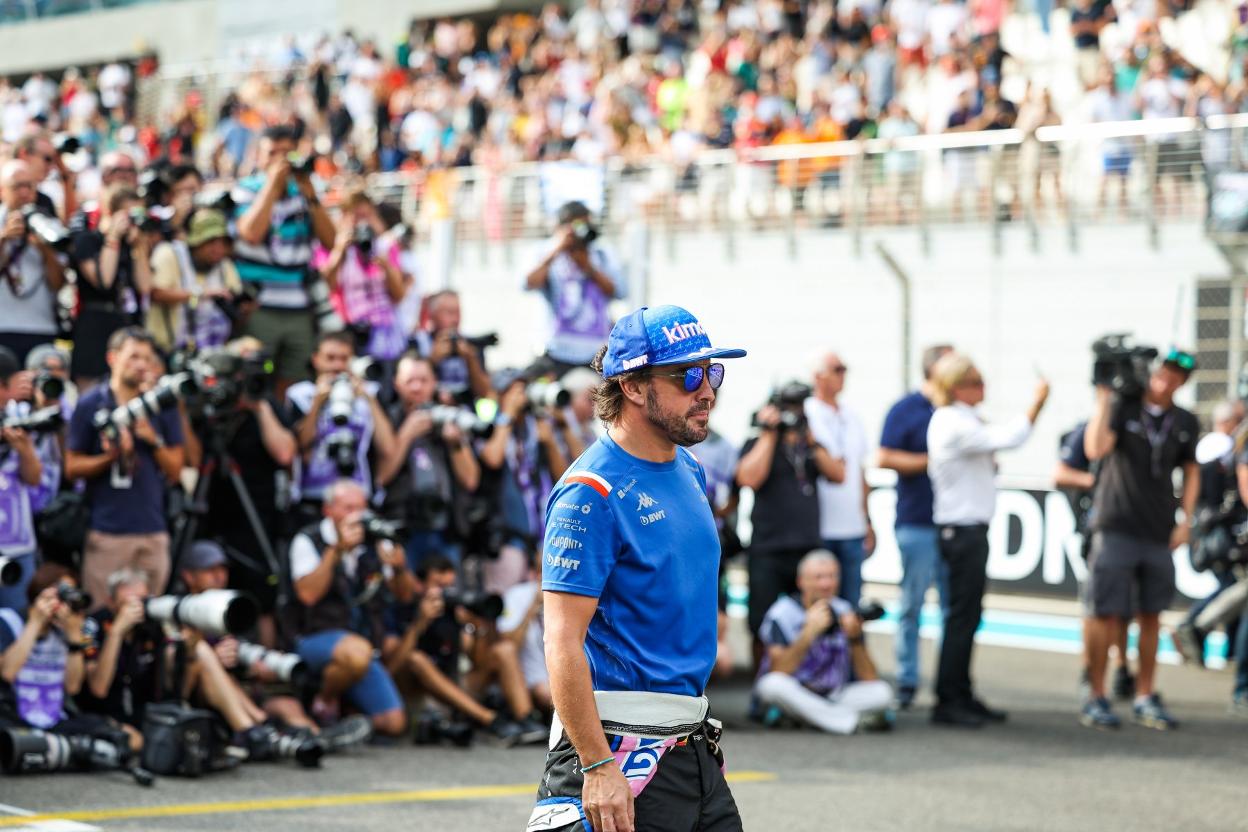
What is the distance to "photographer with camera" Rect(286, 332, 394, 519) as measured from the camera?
996 centimetres

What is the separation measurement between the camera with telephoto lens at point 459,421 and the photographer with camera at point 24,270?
2146 millimetres

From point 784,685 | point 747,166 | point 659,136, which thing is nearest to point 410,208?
point 659,136

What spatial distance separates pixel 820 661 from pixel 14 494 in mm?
4425

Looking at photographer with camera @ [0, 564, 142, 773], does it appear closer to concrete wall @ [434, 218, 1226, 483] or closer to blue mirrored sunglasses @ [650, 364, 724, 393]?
blue mirrored sunglasses @ [650, 364, 724, 393]

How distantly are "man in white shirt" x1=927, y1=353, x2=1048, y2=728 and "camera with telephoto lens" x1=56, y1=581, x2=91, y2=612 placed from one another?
4823 millimetres

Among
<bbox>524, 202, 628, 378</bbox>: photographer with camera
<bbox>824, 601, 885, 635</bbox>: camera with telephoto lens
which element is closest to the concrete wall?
<bbox>524, 202, 628, 378</bbox>: photographer with camera

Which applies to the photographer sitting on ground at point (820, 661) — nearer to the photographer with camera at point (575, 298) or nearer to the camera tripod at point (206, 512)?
the photographer with camera at point (575, 298)

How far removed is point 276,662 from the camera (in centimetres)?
910

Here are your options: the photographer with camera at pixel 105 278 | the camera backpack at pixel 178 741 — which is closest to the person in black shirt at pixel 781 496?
the photographer with camera at pixel 105 278

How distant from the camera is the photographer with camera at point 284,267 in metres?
11.4

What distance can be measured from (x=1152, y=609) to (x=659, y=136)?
12.1 metres

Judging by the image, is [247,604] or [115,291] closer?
[247,604]

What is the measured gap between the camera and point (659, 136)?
21688mm

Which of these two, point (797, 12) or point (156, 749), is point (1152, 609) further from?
point (797, 12)
